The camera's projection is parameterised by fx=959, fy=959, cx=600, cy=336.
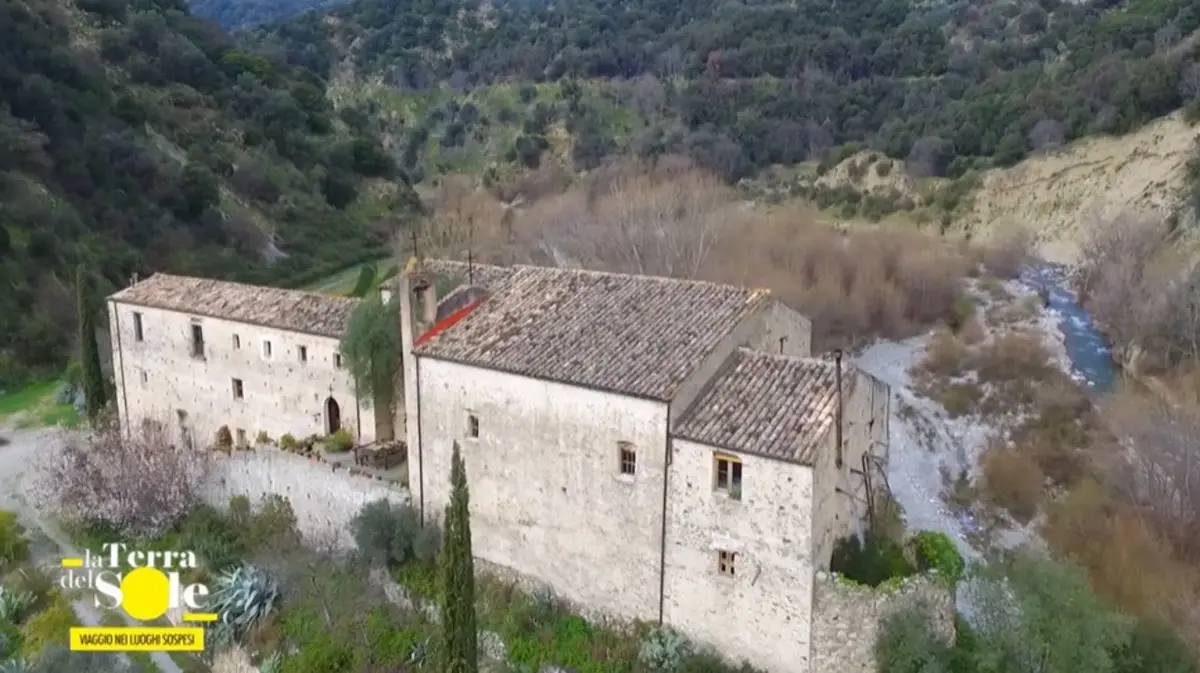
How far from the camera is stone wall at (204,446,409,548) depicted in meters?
21.4

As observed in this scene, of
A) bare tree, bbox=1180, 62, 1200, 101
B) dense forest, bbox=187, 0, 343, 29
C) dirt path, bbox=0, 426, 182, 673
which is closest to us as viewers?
dirt path, bbox=0, 426, 182, 673

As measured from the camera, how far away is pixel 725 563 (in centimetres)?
1667

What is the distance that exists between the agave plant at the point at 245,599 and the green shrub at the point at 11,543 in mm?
5957

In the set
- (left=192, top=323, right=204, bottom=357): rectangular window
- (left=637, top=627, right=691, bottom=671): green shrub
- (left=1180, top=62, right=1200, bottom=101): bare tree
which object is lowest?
(left=637, top=627, right=691, bottom=671): green shrub

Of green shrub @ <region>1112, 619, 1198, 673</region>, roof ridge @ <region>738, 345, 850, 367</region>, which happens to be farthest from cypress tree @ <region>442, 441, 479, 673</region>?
green shrub @ <region>1112, 619, 1198, 673</region>

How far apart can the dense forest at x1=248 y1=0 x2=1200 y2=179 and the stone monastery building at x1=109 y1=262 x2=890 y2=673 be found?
142 ft

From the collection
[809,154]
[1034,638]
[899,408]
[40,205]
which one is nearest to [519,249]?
[899,408]

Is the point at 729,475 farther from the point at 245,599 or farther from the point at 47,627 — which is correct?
the point at 47,627

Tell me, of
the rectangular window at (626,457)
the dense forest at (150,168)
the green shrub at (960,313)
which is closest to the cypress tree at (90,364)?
the dense forest at (150,168)

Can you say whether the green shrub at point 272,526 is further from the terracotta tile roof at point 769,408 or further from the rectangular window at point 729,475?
the rectangular window at point 729,475

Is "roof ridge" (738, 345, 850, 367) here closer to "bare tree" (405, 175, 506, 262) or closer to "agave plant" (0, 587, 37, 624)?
"agave plant" (0, 587, 37, 624)

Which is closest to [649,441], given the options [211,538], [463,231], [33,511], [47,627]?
[211,538]

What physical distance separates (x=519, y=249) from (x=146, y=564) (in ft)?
73.3

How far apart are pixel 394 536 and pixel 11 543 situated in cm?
1063
